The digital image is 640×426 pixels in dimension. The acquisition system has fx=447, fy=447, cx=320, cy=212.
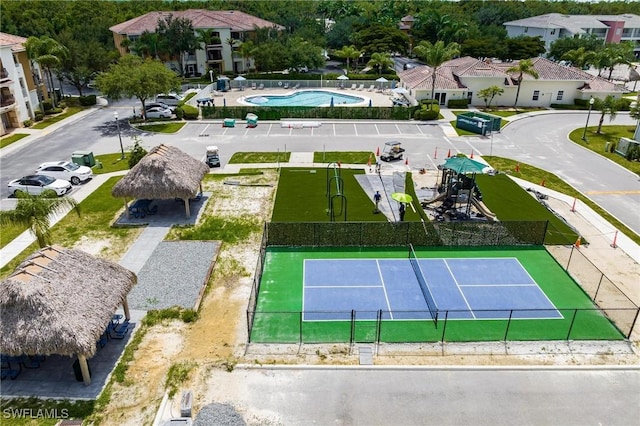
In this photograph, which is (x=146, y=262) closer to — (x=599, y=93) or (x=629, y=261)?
(x=629, y=261)

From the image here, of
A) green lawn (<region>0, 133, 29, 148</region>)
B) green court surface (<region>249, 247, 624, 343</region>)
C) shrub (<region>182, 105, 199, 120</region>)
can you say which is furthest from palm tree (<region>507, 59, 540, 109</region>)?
green lawn (<region>0, 133, 29, 148</region>)

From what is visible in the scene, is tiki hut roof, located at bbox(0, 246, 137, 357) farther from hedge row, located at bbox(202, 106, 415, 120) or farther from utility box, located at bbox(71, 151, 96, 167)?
hedge row, located at bbox(202, 106, 415, 120)

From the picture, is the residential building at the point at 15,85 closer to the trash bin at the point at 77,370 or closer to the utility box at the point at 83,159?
the utility box at the point at 83,159

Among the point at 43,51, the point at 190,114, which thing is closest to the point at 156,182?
the point at 190,114

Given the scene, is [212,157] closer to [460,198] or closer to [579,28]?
[460,198]

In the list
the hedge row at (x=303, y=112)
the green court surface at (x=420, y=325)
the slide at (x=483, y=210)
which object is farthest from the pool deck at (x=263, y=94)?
the green court surface at (x=420, y=325)
